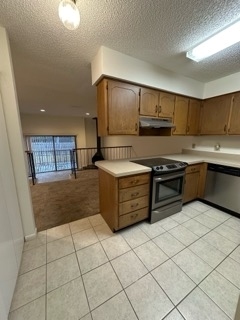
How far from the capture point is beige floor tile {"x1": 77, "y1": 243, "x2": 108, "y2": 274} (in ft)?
4.85

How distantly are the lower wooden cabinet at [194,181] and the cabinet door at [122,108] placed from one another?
1.33 m

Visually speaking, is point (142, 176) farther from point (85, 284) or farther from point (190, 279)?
point (85, 284)

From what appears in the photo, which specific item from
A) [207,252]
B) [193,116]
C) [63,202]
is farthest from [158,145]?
[63,202]

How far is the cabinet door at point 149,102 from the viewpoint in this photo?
84.1 inches

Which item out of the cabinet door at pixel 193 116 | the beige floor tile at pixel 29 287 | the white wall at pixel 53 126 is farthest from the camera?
the white wall at pixel 53 126

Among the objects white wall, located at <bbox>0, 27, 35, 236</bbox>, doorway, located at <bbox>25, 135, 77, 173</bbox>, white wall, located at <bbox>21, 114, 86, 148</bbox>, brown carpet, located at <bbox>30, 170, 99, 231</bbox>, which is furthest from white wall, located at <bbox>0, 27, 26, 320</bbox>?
white wall, located at <bbox>21, 114, 86, 148</bbox>

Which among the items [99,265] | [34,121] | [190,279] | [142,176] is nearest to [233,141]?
[142,176]

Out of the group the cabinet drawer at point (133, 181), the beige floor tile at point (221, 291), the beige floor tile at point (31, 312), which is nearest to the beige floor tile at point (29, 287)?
the beige floor tile at point (31, 312)

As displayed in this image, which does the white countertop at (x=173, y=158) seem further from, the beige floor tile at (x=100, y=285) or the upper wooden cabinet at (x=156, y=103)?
the beige floor tile at (x=100, y=285)

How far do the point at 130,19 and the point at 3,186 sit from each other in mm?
1929

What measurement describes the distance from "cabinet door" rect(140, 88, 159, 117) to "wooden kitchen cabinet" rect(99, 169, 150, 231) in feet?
3.30

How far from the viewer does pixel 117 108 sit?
6.38 ft

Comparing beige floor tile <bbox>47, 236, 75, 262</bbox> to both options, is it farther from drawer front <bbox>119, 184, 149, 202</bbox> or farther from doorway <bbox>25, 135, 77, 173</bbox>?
doorway <bbox>25, 135, 77, 173</bbox>

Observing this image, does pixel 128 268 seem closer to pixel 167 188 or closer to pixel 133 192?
pixel 133 192
